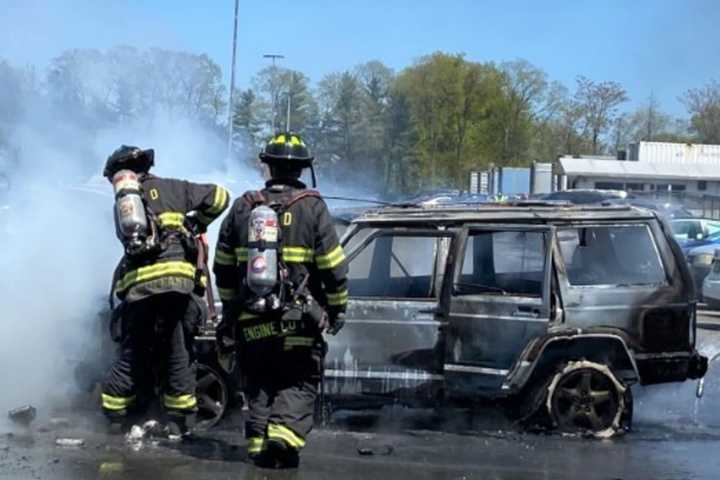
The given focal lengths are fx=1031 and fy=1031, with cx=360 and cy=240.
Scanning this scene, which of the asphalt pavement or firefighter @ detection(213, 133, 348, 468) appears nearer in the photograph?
firefighter @ detection(213, 133, 348, 468)

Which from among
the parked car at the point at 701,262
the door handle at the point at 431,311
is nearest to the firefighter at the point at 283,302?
the door handle at the point at 431,311

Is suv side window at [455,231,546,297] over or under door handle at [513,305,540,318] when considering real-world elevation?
over

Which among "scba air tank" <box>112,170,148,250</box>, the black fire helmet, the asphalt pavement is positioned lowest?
A: the asphalt pavement

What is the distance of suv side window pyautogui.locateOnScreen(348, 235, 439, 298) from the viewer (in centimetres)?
695

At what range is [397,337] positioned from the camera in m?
6.72

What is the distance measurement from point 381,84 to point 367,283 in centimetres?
4596

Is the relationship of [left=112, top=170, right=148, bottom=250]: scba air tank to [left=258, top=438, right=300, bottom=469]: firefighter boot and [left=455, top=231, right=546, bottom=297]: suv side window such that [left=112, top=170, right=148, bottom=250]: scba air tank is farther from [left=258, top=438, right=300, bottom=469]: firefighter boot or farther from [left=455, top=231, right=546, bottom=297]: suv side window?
[left=455, top=231, right=546, bottom=297]: suv side window

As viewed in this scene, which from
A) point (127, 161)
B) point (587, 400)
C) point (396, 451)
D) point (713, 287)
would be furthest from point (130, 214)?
point (713, 287)

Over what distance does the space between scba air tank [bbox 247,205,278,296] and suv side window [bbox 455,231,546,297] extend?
1.88m

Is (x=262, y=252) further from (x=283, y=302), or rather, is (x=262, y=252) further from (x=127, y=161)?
(x=127, y=161)

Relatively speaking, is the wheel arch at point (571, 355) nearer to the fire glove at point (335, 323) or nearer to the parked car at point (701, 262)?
the fire glove at point (335, 323)

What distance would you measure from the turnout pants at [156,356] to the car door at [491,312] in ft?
5.57

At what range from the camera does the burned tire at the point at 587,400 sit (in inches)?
263

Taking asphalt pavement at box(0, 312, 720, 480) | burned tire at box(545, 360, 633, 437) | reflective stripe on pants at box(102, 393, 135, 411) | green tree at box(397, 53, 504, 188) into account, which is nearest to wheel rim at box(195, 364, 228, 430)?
asphalt pavement at box(0, 312, 720, 480)
